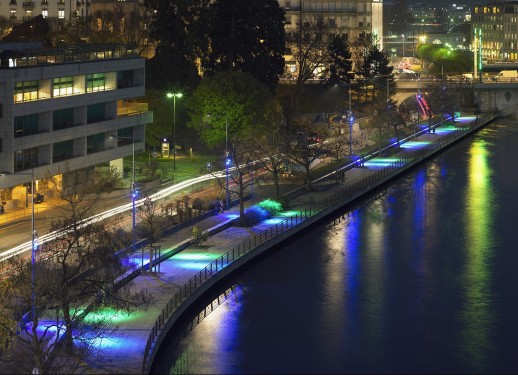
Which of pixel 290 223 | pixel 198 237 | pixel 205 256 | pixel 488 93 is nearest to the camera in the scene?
pixel 205 256

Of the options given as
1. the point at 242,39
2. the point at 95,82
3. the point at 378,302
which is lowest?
the point at 378,302

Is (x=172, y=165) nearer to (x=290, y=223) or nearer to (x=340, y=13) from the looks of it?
(x=290, y=223)

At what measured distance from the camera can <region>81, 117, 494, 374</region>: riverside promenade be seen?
45.7 metres

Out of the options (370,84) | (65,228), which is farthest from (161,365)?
(370,84)

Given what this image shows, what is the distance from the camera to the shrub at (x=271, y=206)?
74688 mm

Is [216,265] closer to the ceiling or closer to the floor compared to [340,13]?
closer to the floor

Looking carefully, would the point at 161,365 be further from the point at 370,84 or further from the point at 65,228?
the point at 370,84

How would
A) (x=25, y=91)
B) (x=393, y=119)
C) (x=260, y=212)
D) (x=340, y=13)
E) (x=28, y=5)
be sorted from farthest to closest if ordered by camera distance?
(x=28, y=5) → (x=340, y=13) → (x=393, y=119) → (x=25, y=91) → (x=260, y=212)

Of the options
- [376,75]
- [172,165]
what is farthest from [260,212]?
[376,75]

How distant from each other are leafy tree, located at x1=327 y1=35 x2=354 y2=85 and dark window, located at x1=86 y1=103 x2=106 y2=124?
57.6 meters

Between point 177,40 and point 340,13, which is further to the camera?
point 340,13

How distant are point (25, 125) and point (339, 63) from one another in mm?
68492

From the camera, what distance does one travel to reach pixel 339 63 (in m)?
138

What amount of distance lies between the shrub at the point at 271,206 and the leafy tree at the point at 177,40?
30206 millimetres
